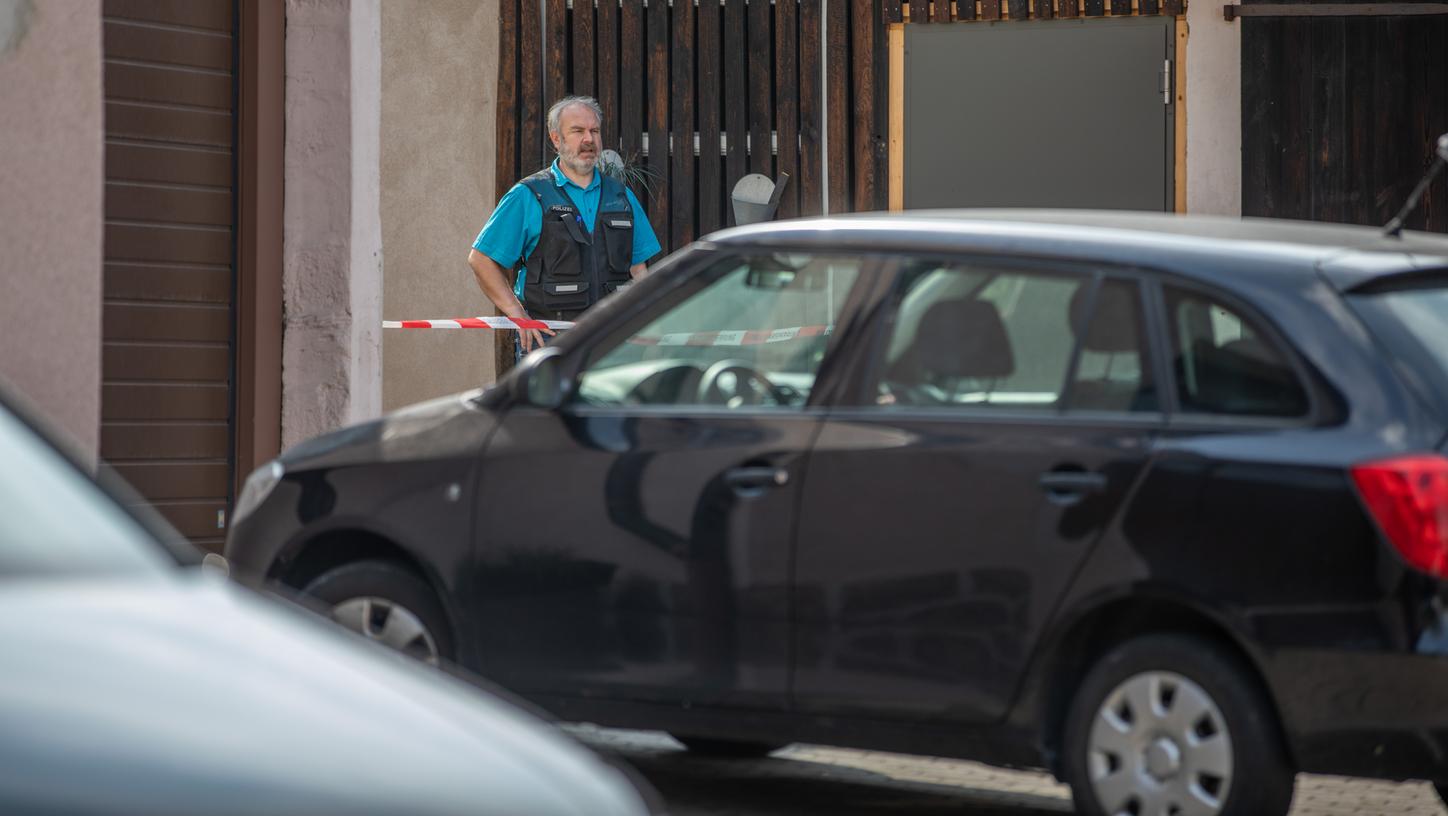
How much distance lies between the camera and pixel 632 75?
1436 cm

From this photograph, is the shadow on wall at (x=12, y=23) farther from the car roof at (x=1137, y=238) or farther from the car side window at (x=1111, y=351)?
the car side window at (x=1111, y=351)

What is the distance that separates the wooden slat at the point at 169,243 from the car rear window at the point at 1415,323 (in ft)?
20.9

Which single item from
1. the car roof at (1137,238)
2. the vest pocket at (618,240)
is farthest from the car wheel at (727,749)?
the vest pocket at (618,240)

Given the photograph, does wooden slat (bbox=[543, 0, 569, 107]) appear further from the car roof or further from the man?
the car roof

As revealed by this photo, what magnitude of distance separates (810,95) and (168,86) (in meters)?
4.52

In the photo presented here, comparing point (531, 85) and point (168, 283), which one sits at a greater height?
point (531, 85)

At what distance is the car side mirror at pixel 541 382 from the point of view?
6.22 metres

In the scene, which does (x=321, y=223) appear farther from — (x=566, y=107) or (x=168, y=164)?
(x=566, y=107)

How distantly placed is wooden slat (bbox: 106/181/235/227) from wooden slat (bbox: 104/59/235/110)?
360mm

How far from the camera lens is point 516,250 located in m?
11.3

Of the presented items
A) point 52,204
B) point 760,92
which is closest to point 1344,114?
point 760,92

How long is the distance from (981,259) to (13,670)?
12.2 feet

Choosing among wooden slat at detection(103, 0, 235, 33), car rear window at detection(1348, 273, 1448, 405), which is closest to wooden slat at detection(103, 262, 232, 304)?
wooden slat at detection(103, 0, 235, 33)

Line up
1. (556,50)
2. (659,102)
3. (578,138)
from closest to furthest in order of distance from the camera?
(578,138), (659,102), (556,50)
